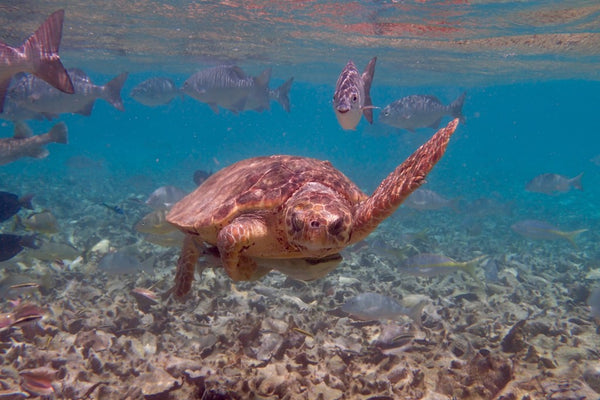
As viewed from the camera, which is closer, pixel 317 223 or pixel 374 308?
pixel 317 223

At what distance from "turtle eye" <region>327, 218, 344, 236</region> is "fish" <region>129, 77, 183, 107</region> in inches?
438

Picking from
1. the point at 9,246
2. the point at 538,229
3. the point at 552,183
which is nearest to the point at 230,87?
the point at 9,246

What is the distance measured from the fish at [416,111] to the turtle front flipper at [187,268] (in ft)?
23.9

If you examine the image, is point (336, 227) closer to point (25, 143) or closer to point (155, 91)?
point (25, 143)

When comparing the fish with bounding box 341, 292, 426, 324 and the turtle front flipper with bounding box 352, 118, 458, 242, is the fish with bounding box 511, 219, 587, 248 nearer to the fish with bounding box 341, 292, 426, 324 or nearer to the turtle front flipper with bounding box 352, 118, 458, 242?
the fish with bounding box 341, 292, 426, 324

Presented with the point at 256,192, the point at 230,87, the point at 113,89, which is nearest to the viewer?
the point at 256,192

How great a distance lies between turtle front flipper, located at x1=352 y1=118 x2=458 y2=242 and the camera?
8.59 feet

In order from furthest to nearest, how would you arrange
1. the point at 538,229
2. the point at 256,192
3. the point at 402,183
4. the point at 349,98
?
the point at 538,229 → the point at 349,98 → the point at 256,192 → the point at 402,183

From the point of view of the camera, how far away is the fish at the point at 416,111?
998cm

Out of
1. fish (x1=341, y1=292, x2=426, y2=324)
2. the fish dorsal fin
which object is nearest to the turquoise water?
fish (x1=341, y1=292, x2=426, y2=324)

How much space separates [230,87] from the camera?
1080 cm

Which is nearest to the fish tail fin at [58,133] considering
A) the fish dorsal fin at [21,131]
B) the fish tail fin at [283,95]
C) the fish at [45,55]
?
the fish dorsal fin at [21,131]

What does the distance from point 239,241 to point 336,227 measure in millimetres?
842

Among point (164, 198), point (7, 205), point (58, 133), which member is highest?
point (58, 133)
